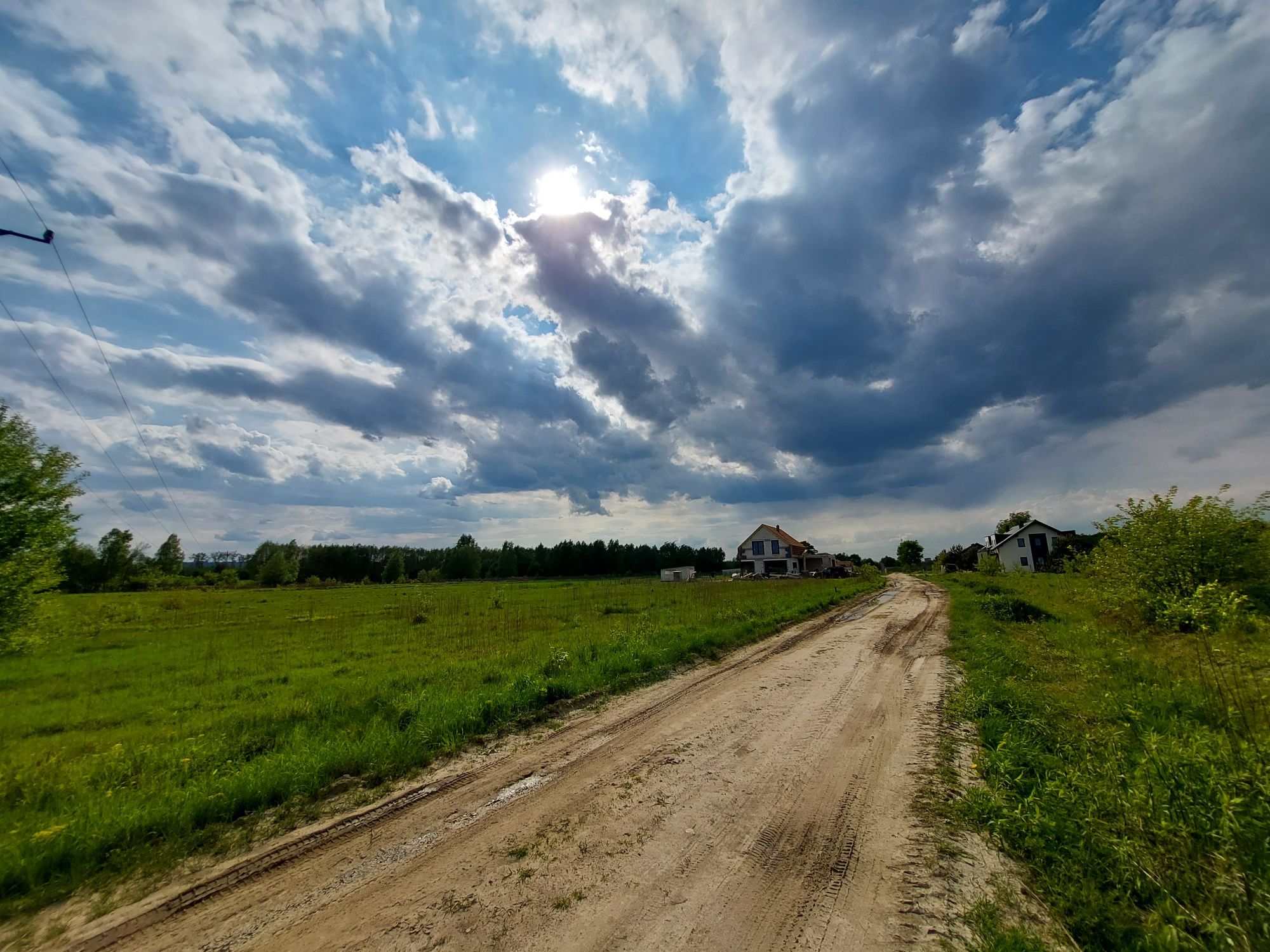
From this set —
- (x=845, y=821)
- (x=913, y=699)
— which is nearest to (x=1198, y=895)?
(x=845, y=821)

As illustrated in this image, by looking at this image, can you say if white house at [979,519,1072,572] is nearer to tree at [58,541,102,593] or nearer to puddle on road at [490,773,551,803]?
puddle on road at [490,773,551,803]

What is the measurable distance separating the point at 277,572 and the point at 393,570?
834 inches

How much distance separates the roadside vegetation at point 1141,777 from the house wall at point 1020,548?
7450 cm

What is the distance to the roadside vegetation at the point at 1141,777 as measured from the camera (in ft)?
10.8

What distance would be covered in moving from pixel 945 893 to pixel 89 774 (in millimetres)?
10623

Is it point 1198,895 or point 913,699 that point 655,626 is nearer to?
point 913,699

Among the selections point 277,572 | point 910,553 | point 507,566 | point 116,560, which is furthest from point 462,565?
point 910,553

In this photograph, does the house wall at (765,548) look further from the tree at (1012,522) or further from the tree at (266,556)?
the tree at (266,556)

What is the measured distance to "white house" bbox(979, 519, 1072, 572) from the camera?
7100 cm

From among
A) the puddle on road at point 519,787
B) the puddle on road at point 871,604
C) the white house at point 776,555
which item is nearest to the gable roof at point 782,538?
the white house at point 776,555

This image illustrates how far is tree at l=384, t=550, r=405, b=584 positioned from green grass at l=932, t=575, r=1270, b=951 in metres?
112

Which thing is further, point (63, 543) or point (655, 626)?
point (655, 626)

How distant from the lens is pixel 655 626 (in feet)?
58.4

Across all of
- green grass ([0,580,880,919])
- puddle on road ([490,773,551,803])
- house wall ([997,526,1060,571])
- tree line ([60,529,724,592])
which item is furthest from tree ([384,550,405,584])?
house wall ([997,526,1060,571])
